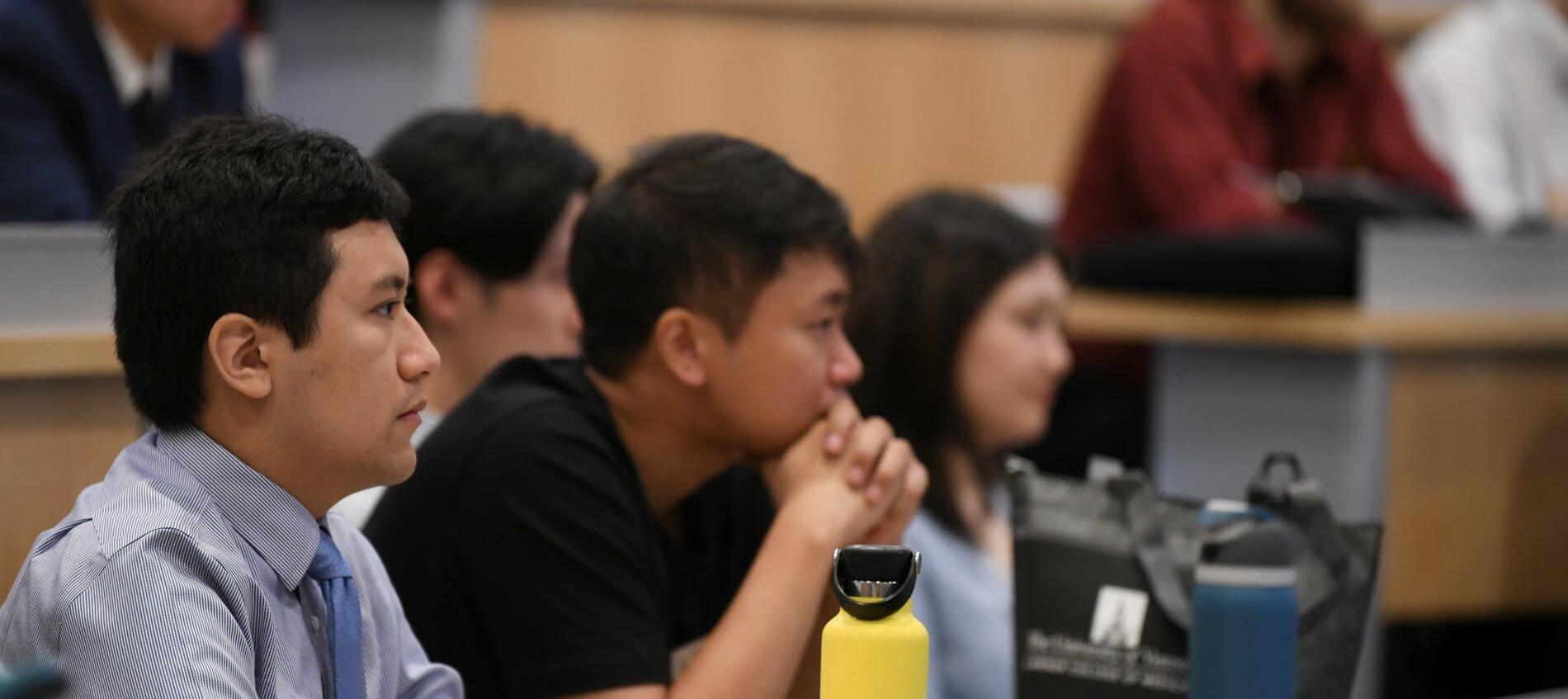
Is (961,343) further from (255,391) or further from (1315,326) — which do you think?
(255,391)

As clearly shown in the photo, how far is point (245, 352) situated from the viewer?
1019 millimetres

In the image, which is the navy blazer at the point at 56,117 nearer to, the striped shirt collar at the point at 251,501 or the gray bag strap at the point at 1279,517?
the striped shirt collar at the point at 251,501

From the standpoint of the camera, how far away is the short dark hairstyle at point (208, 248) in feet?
3.32

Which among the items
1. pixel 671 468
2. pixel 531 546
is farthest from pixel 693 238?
pixel 531 546

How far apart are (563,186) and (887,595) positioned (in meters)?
0.96

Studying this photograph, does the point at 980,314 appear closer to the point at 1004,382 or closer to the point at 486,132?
the point at 1004,382

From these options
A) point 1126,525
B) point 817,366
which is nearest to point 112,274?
point 817,366

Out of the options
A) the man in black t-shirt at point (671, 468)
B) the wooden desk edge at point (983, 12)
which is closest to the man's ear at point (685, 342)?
the man in black t-shirt at point (671, 468)

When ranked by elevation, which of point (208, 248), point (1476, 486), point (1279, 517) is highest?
point (208, 248)

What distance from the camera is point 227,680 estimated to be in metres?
0.93

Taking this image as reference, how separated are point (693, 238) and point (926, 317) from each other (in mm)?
711

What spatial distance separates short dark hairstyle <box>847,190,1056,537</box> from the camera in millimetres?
2129

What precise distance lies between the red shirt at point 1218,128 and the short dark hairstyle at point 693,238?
1.48 meters

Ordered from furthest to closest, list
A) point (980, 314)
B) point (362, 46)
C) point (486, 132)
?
point (362, 46), point (980, 314), point (486, 132)
